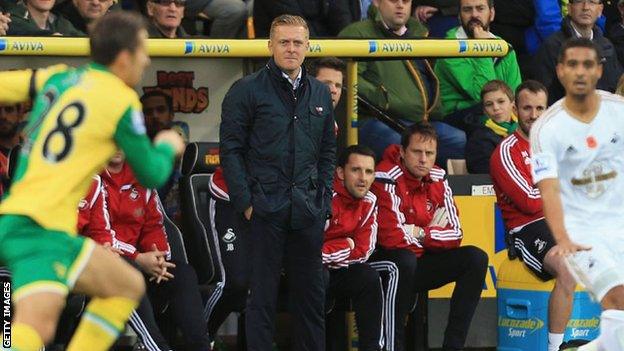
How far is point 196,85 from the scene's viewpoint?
35.9 ft

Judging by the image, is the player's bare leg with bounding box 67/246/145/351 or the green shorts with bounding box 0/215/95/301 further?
the player's bare leg with bounding box 67/246/145/351

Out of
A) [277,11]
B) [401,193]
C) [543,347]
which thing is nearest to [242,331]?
[401,193]

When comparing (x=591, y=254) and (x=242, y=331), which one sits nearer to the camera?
(x=591, y=254)

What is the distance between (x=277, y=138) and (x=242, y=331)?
175 cm

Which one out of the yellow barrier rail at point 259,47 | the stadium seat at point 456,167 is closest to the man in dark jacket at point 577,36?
the stadium seat at point 456,167

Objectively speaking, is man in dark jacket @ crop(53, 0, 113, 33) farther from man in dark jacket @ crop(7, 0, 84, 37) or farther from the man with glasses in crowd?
the man with glasses in crowd

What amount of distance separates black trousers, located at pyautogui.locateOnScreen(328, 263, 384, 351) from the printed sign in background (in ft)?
5.15

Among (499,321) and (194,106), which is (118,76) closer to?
(194,106)

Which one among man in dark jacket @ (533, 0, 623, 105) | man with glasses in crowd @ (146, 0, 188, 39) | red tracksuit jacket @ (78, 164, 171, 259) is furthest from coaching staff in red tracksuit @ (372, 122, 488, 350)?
man in dark jacket @ (533, 0, 623, 105)

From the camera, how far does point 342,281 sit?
10.2 m

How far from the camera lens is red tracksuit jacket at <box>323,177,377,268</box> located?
10156 mm

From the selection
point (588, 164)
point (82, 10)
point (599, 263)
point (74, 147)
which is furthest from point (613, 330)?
point (82, 10)

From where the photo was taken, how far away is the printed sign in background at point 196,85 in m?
10.8

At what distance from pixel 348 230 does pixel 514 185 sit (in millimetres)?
1231
